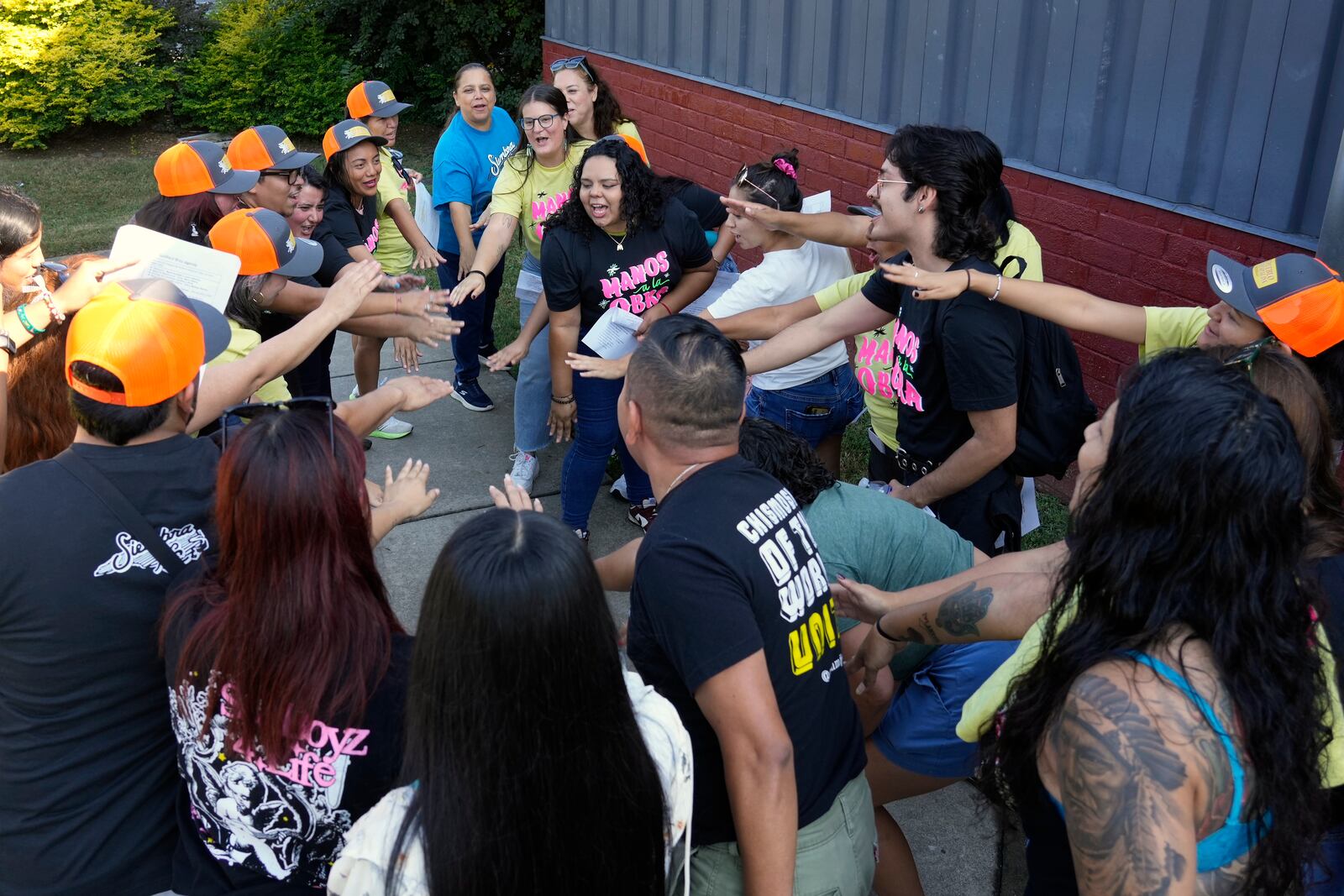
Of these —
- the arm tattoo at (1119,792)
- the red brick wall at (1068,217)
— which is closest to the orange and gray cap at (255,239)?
the arm tattoo at (1119,792)

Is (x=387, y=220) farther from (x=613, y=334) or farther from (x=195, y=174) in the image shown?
(x=613, y=334)

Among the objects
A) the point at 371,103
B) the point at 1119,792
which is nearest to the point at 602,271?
the point at 371,103

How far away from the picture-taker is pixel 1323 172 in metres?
4.50

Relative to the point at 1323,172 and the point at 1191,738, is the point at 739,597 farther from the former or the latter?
the point at 1323,172

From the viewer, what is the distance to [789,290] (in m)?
4.83

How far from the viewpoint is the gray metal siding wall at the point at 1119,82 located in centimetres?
454

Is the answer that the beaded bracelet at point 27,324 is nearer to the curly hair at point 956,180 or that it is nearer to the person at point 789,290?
the person at point 789,290

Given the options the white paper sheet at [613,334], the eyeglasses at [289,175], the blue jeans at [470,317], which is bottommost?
the blue jeans at [470,317]

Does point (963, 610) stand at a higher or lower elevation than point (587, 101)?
lower

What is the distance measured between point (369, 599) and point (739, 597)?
72 cm

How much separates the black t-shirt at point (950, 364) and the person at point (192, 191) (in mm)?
2739

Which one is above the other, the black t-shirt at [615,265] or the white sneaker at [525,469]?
the black t-shirt at [615,265]

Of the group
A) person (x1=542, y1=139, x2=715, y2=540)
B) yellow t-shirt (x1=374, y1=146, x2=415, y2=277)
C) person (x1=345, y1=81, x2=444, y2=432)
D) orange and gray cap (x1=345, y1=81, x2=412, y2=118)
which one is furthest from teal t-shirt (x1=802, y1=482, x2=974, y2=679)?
orange and gray cap (x1=345, y1=81, x2=412, y2=118)

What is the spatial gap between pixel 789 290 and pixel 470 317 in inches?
100
